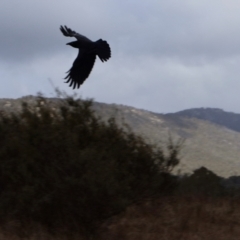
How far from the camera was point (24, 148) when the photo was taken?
33.4 ft

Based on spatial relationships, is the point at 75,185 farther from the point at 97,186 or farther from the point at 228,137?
the point at 228,137

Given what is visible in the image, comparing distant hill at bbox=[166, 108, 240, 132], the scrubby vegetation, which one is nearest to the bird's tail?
the scrubby vegetation

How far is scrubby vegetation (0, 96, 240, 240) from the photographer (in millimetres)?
9461

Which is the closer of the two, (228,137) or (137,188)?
(137,188)

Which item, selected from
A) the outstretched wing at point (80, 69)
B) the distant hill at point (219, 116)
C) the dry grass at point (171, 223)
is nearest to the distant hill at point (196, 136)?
the distant hill at point (219, 116)

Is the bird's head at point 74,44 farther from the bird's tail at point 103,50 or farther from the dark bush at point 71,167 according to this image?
the dark bush at point 71,167

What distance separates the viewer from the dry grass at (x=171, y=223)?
9531 mm

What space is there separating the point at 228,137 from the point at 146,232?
182ft

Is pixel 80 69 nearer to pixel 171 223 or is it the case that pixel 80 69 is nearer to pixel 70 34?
pixel 70 34

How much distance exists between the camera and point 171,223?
10102mm

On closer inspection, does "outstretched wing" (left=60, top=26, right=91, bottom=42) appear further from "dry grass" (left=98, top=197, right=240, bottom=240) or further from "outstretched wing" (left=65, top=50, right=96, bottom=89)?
"dry grass" (left=98, top=197, right=240, bottom=240)

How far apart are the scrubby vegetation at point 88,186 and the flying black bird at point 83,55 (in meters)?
0.48

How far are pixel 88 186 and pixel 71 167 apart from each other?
40 centimetres

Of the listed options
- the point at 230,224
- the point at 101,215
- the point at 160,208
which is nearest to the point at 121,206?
the point at 101,215
